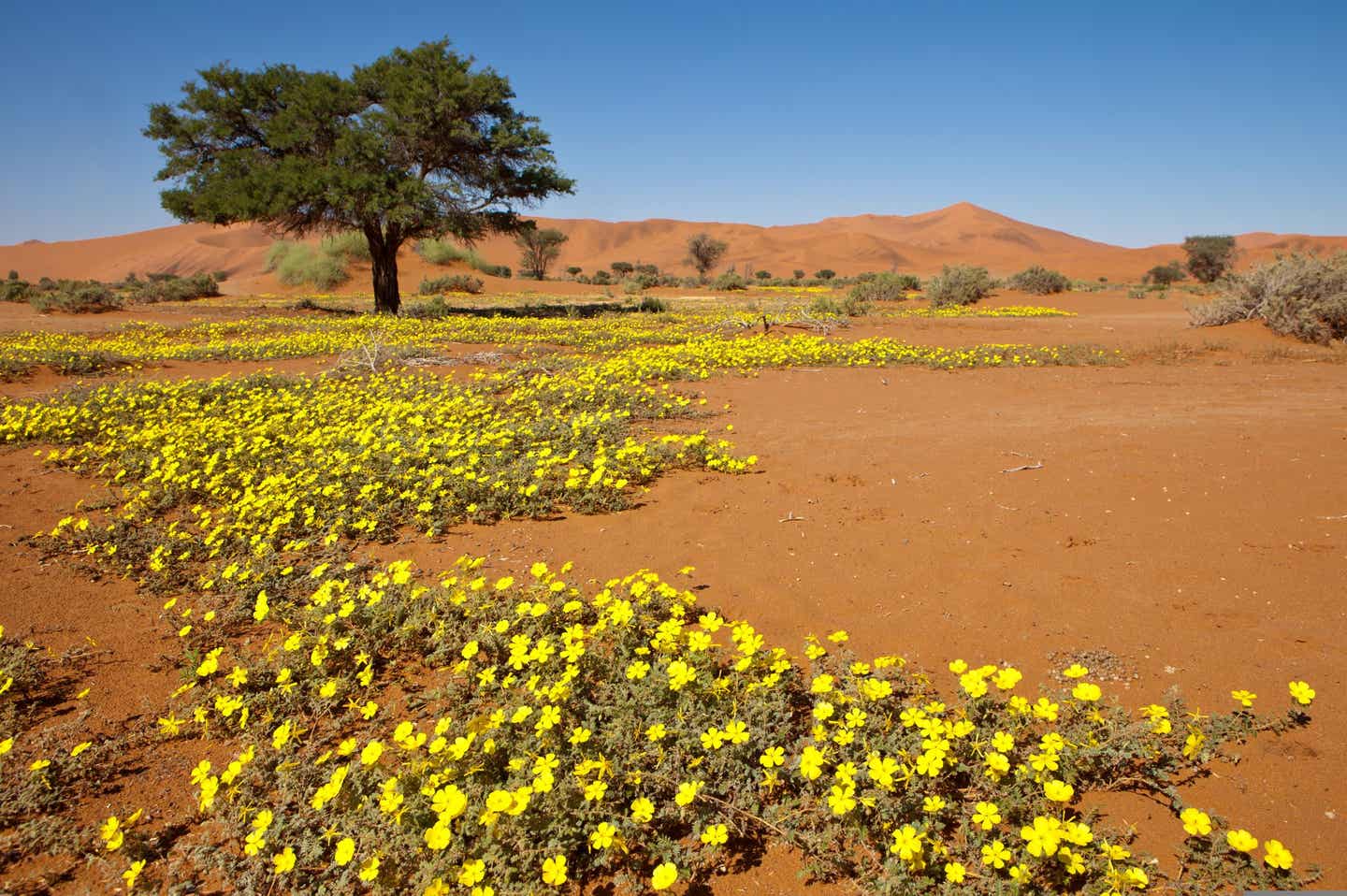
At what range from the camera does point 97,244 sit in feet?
294

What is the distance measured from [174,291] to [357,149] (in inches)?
614

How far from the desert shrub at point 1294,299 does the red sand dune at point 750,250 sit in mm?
40513

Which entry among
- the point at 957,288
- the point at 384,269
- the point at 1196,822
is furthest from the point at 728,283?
the point at 1196,822

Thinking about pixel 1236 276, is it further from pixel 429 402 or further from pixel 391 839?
pixel 391 839

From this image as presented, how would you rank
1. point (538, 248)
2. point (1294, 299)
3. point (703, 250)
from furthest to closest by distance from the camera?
point (703, 250)
point (538, 248)
point (1294, 299)

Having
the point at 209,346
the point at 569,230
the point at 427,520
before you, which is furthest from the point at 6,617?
the point at 569,230

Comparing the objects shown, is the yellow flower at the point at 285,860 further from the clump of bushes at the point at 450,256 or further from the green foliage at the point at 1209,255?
the green foliage at the point at 1209,255

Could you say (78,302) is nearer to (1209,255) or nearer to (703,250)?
(703,250)

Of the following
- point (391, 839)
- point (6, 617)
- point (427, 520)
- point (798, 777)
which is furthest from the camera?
point (427, 520)

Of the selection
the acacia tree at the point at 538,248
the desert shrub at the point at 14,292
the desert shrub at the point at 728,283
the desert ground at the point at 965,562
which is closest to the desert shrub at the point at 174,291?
the desert shrub at the point at 14,292

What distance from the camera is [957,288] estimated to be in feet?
80.6

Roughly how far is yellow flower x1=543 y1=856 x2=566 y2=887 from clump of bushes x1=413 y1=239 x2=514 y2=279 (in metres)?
45.1

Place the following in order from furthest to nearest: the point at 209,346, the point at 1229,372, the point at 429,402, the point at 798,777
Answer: the point at 209,346 < the point at 1229,372 < the point at 429,402 < the point at 798,777

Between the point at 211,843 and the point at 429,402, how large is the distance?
6077mm
